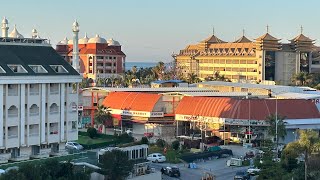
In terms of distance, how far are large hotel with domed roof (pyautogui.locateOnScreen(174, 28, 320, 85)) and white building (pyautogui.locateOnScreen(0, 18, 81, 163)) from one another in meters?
75.8

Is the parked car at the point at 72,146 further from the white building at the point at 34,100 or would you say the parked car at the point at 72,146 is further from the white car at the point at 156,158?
the white car at the point at 156,158

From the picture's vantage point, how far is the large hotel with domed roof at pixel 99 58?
136 m

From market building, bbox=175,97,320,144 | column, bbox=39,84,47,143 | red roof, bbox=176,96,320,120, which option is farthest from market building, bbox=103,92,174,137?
column, bbox=39,84,47,143

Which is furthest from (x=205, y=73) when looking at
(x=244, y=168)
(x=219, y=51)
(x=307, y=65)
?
(x=244, y=168)

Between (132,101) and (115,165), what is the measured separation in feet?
116

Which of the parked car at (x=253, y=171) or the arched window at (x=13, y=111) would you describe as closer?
the arched window at (x=13, y=111)

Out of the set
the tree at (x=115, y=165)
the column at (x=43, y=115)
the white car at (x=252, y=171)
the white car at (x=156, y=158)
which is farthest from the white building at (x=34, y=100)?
the white car at (x=252, y=171)

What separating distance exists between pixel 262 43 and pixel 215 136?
60.1m

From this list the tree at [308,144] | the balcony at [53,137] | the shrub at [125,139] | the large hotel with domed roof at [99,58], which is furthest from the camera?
the large hotel with domed roof at [99,58]

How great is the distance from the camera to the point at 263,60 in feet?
404

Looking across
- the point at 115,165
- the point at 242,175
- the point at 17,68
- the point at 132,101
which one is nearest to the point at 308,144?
the point at 242,175

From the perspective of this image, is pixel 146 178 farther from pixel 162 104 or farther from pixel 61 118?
pixel 162 104

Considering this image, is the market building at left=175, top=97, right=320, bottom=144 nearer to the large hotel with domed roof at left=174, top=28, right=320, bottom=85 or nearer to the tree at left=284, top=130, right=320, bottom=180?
the tree at left=284, top=130, right=320, bottom=180

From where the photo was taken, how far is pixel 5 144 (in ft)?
131
